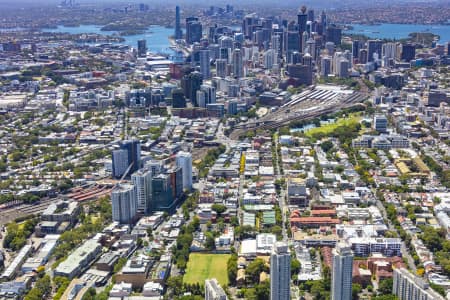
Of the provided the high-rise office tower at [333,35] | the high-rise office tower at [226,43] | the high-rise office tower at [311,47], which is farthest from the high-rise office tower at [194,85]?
the high-rise office tower at [333,35]

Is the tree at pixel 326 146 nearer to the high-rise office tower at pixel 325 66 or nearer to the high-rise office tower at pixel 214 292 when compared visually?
the high-rise office tower at pixel 214 292

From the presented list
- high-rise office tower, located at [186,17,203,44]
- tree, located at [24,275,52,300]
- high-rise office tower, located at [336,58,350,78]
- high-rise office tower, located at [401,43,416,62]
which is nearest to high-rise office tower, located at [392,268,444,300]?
tree, located at [24,275,52,300]

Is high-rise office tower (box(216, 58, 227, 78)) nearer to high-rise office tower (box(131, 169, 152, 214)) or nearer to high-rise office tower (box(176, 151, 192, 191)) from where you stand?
high-rise office tower (box(176, 151, 192, 191))

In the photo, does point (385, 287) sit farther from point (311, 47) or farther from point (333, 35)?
point (333, 35)

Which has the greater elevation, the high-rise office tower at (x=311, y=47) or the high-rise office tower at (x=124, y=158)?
the high-rise office tower at (x=311, y=47)

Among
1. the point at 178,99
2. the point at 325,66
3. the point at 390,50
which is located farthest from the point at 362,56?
the point at 178,99
